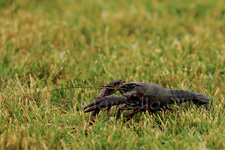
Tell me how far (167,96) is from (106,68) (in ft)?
5.07

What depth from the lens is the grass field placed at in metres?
3.13

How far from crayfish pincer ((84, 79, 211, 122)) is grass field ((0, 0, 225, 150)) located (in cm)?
13

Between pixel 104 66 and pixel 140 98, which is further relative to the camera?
pixel 104 66

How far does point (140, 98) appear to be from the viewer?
3551 mm

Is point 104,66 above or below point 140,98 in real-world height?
above

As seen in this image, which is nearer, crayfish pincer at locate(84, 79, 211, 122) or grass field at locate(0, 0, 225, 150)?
grass field at locate(0, 0, 225, 150)

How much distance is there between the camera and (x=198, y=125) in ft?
11.0

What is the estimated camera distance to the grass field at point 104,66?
3131 millimetres

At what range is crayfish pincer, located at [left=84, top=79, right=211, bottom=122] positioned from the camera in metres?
3.34

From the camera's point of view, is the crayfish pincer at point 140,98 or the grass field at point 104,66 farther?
the crayfish pincer at point 140,98

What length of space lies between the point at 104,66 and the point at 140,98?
4.84 ft

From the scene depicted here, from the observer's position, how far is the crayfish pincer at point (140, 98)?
3336mm

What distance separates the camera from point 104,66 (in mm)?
4844

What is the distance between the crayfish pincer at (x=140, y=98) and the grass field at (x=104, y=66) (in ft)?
0.44
